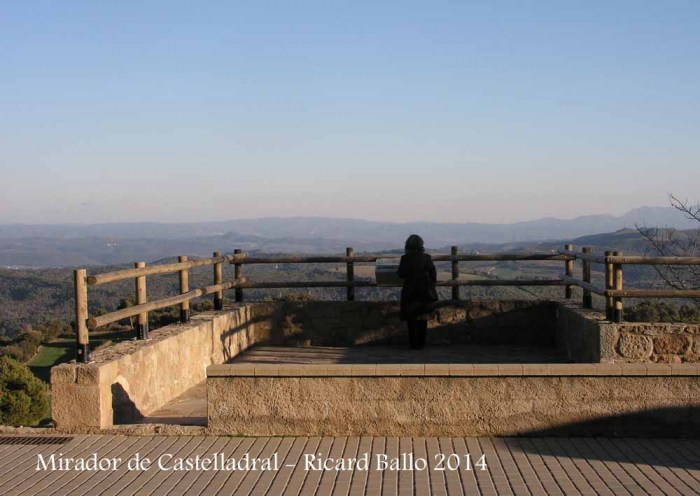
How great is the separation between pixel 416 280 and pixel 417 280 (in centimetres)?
1

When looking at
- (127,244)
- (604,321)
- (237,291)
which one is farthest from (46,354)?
(127,244)

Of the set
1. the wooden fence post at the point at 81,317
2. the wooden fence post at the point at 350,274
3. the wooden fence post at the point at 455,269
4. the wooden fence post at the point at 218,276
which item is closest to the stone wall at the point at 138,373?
the wooden fence post at the point at 81,317

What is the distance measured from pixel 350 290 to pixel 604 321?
14.8 ft

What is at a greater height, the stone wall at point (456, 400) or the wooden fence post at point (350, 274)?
the wooden fence post at point (350, 274)

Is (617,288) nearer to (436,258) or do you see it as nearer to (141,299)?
(436,258)

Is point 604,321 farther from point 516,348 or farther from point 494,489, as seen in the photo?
point 494,489

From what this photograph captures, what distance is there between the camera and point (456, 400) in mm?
7559

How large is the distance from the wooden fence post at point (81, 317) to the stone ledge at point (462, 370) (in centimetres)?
129

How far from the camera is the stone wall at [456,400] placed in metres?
7.50

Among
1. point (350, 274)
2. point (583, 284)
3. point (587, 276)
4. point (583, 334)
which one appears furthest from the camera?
point (350, 274)

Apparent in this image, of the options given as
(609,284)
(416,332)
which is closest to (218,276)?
(416,332)

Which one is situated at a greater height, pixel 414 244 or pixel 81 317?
pixel 414 244

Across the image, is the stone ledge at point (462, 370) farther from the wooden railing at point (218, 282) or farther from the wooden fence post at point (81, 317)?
the wooden railing at point (218, 282)

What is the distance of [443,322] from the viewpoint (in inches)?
524
